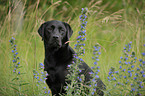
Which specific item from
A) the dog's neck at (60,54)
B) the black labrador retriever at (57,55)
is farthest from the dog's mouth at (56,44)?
the dog's neck at (60,54)

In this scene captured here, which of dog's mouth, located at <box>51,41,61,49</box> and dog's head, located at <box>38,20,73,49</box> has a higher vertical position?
dog's head, located at <box>38,20,73,49</box>

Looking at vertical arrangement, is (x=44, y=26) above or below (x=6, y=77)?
above

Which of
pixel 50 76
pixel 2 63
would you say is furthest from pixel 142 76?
pixel 2 63

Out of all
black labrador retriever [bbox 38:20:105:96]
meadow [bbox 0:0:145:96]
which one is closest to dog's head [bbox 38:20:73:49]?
black labrador retriever [bbox 38:20:105:96]

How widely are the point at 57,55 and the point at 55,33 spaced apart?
35 cm

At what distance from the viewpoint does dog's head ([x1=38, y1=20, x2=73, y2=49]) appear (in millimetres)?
2608

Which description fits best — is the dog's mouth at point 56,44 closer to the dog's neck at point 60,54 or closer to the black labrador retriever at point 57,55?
the black labrador retriever at point 57,55

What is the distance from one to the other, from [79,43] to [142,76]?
77cm

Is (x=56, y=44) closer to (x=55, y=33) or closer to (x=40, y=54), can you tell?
(x=55, y=33)

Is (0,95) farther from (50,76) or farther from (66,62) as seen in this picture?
(66,62)

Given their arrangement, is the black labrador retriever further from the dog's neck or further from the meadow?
the meadow

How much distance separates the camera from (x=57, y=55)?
9.07 ft

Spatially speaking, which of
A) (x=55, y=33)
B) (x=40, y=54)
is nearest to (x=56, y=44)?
(x=55, y=33)

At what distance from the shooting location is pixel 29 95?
2.73 meters
